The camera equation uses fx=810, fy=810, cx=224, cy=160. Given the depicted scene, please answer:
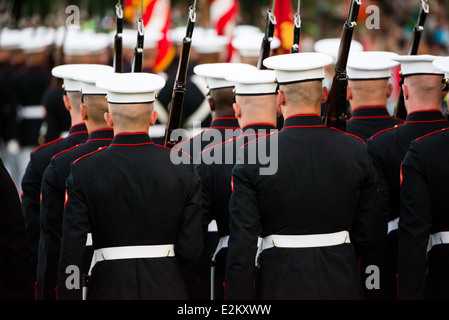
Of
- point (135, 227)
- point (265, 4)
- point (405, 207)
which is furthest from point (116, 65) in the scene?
point (265, 4)

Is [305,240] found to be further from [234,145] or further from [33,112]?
[33,112]

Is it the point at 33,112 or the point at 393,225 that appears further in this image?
the point at 33,112

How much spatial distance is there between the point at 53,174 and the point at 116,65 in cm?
125

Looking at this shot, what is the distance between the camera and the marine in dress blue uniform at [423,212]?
169 inches

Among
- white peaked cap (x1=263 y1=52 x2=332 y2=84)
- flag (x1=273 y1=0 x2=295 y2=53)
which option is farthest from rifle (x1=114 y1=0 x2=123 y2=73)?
flag (x1=273 y1=0 x2=295 y2=53)

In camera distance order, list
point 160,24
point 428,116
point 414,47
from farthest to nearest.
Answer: point 160,24 < point 414,47 < point 428,116

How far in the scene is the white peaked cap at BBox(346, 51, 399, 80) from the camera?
5469 mm

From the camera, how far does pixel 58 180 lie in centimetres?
470

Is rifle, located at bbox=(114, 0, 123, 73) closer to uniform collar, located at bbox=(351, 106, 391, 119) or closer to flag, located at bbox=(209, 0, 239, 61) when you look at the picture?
uniform collar, located at bbox=(351, 106, 391, 119)

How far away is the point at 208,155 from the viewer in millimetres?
5027

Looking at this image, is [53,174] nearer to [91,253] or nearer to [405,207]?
[91,253]

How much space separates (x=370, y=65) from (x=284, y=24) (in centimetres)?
318

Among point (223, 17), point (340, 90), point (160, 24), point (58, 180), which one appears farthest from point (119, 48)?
point (223, 17)

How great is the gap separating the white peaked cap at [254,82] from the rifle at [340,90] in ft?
1.19
